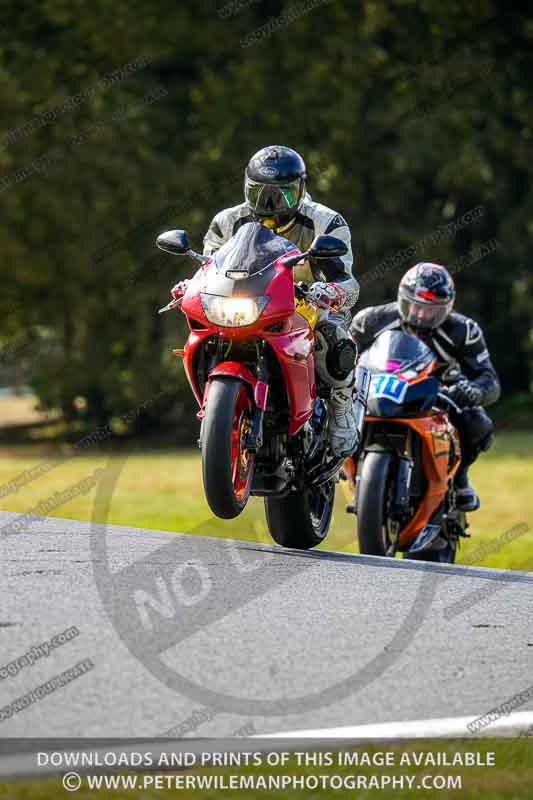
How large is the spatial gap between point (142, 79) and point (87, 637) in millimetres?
27251

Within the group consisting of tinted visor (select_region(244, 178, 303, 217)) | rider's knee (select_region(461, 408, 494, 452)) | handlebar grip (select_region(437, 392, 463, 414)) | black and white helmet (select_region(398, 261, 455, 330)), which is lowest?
rider's knee (select_region(461, 408, 494, 452))

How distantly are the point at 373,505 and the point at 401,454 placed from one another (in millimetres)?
554

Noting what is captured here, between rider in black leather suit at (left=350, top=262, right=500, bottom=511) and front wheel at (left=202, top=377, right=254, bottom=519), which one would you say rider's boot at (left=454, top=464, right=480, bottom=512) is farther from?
front wheel at (left=202, top=377, right=254, bottom=519)

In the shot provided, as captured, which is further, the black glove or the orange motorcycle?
the black glove

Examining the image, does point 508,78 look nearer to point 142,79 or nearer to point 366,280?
point 366,280

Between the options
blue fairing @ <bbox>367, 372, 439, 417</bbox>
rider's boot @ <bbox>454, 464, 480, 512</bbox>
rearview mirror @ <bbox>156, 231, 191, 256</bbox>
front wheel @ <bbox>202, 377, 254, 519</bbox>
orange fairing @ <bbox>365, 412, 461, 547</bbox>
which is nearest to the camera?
front wheel @ <bbox>202, 377, 254, 519</bbox>

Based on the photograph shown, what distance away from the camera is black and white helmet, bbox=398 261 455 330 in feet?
31.6

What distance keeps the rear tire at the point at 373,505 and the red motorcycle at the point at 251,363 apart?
0.96 meters

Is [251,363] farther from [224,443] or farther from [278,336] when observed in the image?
[224,443]

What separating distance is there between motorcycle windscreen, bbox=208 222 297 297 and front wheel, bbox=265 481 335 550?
56.6 inches

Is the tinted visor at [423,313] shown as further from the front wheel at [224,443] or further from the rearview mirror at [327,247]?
the front wheel at [224,443]

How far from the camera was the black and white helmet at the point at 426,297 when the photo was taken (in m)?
9.62

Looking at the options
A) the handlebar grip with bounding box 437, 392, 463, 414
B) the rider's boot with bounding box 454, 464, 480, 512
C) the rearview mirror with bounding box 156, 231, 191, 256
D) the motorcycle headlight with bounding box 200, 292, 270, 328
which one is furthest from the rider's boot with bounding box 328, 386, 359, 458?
the rider's boot with bounding box 454, 464, 480, 512

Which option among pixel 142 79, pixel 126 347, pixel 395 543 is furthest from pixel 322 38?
pixel 395 543
